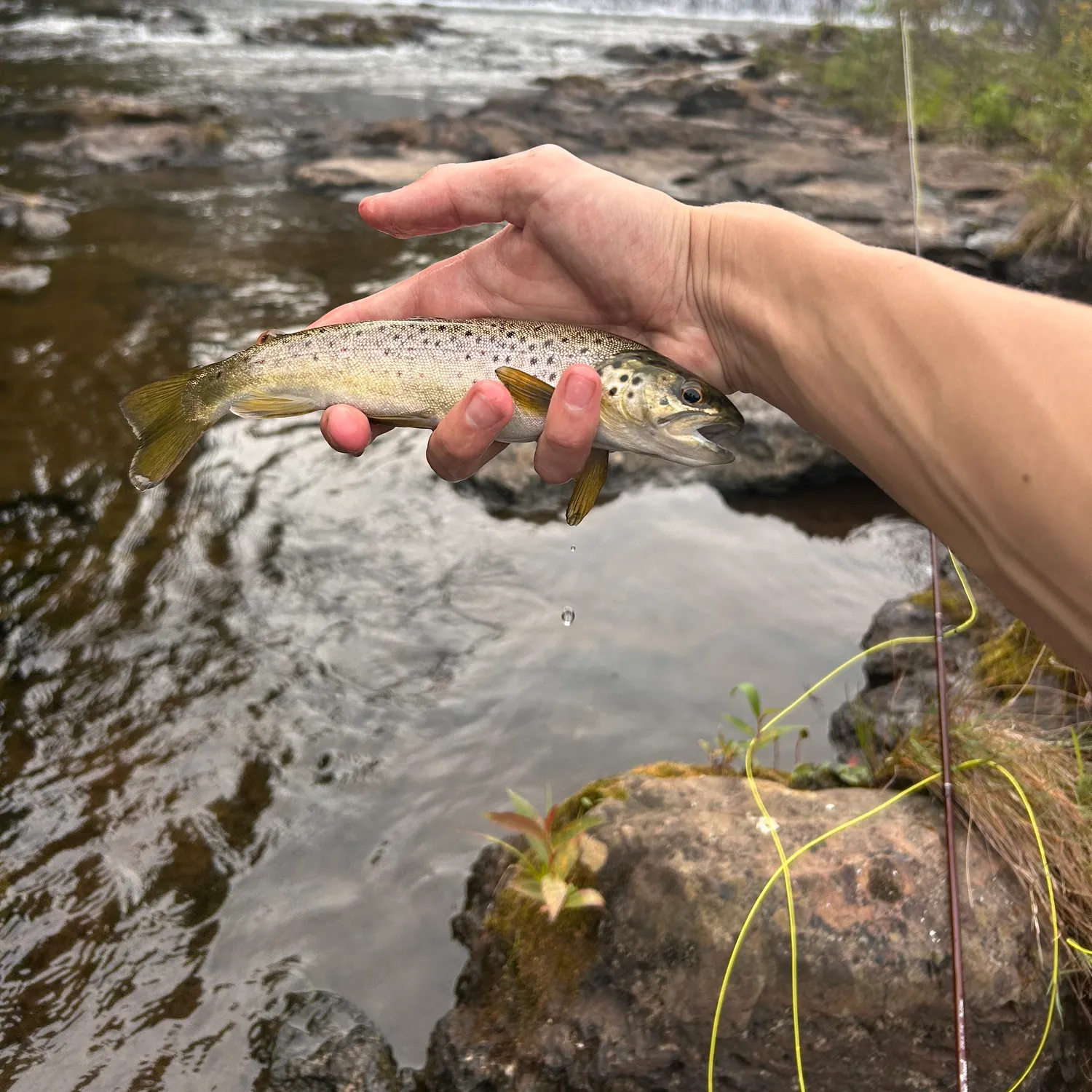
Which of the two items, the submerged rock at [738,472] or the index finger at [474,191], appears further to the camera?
the submerged rock at [738,472]

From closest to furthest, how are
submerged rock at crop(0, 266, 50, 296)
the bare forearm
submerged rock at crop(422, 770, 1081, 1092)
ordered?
the bare forearm → submerged rock at crop(422, 770, 1081, 1092) → submerged rock at crop(0, 266, 50, 296)

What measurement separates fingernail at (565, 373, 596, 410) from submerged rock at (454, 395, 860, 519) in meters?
4.65

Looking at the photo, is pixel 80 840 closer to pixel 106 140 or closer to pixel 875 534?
pixel 875 534

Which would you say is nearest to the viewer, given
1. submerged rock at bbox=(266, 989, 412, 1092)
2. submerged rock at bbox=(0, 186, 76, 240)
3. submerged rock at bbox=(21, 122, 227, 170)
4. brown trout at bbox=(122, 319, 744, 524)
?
brown trout at bbox=(122, 319, 744, 524)

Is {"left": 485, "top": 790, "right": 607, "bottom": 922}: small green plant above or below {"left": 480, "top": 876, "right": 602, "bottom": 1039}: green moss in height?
above

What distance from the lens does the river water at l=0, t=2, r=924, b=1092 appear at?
14.9ft

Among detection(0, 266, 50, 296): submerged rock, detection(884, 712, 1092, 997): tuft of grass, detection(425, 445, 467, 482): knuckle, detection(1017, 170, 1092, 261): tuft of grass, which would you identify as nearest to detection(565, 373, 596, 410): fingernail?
detection(425, 445, 467, 482): knuckle

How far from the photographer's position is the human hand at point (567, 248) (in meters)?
3.86

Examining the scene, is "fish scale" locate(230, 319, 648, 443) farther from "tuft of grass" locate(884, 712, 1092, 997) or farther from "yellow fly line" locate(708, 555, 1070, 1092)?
"tuft of grass" locate(884, 712, 1092, 997)

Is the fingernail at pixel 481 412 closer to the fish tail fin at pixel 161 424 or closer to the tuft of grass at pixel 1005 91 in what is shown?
the fish tail fin at pixel 161 424

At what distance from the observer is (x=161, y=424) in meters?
3.90

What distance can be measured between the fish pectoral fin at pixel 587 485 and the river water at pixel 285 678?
2.31m

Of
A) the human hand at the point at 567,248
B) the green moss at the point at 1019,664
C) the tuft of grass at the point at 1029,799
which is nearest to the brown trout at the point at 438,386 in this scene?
the human hand at the point at 567,248

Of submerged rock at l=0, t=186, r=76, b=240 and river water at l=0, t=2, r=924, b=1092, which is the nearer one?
river water at l=0, t=2, r=924, b=1092
